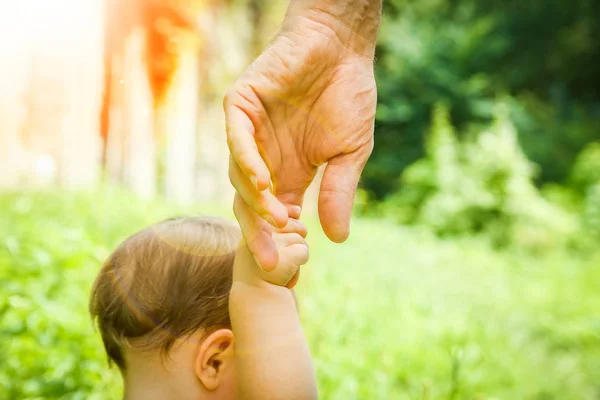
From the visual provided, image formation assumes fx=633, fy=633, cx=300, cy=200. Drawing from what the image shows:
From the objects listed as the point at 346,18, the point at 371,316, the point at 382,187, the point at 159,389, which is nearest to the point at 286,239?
the point at 159,389

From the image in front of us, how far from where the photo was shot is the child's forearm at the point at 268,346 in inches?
51.1

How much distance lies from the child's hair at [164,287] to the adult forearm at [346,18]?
21.8 inches

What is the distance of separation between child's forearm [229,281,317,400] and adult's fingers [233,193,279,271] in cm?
15

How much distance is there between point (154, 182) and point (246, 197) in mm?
11054

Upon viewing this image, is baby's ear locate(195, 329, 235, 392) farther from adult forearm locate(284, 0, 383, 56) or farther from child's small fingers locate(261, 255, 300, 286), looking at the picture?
adult forearm locate(284, 0, 383, 56)

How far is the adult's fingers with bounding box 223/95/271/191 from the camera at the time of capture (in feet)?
3.56

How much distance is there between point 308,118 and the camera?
1.44 metres

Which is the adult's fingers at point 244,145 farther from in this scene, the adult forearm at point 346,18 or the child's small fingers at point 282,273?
the adult forearm at point 346,18

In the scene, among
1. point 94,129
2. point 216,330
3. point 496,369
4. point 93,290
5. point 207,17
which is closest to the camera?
point 216,330

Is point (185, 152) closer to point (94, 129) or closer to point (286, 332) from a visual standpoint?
point (94, 129)

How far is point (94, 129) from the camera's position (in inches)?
357

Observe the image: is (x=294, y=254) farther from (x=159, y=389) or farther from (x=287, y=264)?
(x=159, y=389)

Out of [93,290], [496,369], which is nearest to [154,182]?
[496,369]

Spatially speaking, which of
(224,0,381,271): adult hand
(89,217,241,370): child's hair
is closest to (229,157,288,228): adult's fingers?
(224,0,381,271): adult hand
